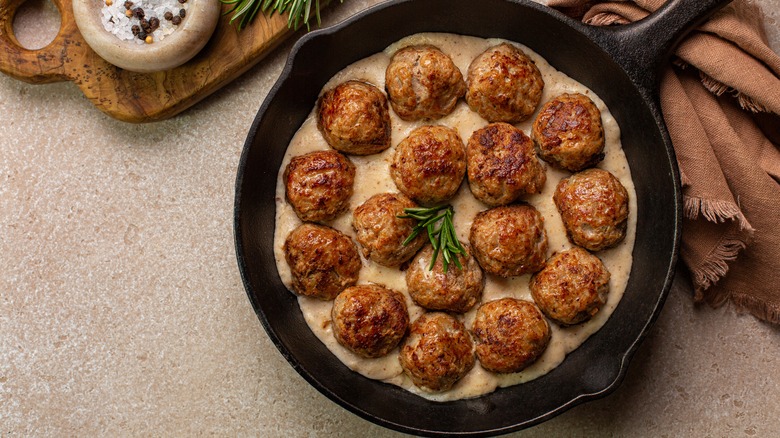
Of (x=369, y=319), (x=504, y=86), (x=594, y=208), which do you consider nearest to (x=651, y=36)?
(x=504, y=86)

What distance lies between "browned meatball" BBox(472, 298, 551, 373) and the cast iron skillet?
0.23 meters

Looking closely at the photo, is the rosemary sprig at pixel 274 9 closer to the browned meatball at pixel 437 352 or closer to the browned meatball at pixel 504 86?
the browned meatball at pixel 504 86

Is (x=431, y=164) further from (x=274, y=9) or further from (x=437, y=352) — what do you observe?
(x=274, y=9)

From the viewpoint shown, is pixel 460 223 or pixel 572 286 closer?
pixel 572 286

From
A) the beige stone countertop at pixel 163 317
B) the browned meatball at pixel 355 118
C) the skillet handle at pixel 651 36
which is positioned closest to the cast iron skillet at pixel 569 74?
the skillet handle at pixel 651 36

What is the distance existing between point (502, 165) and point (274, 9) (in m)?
1.37

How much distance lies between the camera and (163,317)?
11.2 feet

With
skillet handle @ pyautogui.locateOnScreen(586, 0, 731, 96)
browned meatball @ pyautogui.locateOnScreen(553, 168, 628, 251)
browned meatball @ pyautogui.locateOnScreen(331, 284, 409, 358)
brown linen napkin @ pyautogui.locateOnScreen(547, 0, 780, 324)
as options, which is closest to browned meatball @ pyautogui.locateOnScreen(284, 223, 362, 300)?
browned meatball @ pyautogui.locateOnScreen(331, 284, 409, 358)

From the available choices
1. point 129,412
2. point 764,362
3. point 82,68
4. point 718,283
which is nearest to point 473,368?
point 718,283

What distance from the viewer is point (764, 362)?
3.41 m

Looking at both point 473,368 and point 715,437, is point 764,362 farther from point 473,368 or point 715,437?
point 473,368

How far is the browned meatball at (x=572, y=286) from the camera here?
291 centimetres

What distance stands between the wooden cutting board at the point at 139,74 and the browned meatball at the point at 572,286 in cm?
171

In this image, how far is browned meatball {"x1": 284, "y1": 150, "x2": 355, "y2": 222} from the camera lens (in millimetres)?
2928
